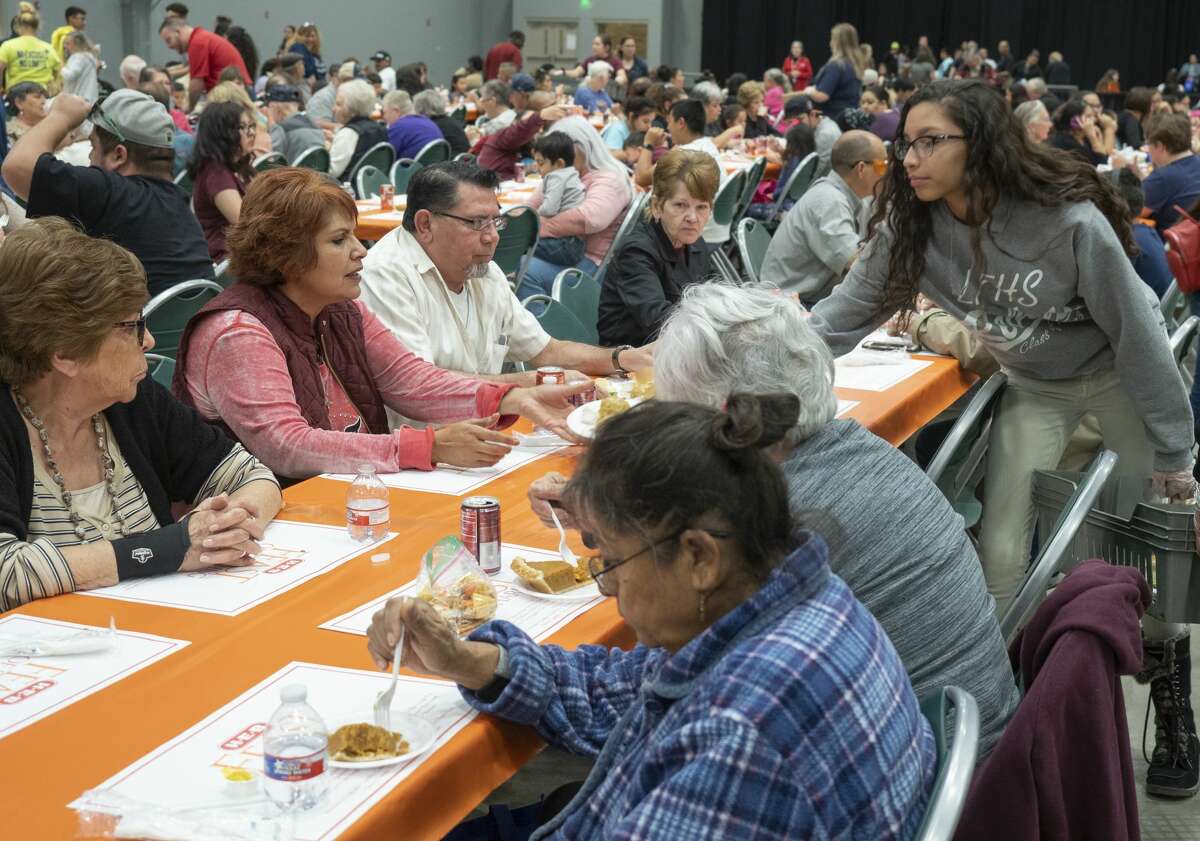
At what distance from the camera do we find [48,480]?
2160mm

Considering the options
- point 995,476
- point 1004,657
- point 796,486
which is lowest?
point 995,476

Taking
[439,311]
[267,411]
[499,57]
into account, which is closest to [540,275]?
[439,311]

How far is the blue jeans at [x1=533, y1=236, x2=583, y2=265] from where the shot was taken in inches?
259

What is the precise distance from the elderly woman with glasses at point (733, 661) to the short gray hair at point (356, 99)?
8.48 m

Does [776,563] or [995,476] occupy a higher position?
[776,563]

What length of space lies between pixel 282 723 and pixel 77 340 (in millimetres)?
918

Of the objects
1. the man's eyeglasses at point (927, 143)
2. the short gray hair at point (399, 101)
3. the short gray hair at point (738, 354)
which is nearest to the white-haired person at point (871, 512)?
the short gray hair at point (738, 354)

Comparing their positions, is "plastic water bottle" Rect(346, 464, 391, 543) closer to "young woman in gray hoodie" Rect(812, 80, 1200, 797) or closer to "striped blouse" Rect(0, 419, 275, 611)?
"striped blouse" Rect(0, 419, 275, 611)

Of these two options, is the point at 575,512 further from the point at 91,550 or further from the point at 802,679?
the point at 91,550

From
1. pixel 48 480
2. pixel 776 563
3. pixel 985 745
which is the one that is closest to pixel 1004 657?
pixel 985 745

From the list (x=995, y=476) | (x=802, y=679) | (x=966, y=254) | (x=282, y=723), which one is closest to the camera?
(x=802, y=679)

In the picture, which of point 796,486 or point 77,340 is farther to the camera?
point 77,340

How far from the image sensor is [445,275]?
11.6ft

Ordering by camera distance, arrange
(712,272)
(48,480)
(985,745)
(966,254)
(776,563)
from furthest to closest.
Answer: (712,272) → (966,254) → (48,480) → (985,745) → (776,563)
